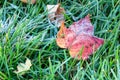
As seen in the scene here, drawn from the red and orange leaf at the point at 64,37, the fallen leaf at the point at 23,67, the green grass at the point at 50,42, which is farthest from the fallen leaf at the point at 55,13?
the fallen leaf at the point at 23,67

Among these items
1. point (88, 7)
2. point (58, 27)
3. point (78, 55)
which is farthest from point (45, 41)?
point (88, 7)

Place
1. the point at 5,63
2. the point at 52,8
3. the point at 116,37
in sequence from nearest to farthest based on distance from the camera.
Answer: the point at 5,63
the point at 116,37
the point at 52,8

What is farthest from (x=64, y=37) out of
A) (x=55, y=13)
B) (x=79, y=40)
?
(x=55, y=13)

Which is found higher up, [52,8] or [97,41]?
[52,8]

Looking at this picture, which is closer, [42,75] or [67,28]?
[42,75]

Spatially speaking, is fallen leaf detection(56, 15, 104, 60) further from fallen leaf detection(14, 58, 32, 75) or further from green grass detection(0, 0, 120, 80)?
fallen leaf detection(14, 58, 32, 75)

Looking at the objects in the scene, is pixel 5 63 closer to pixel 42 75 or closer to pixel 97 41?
pixel 42 75

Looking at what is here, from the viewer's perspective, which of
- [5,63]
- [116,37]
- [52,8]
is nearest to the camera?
[5,63]
